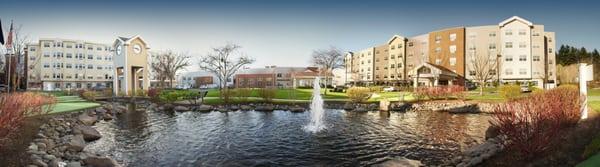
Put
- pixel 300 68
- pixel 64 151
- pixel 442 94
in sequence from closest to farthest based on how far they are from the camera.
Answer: pixel 64 151, pixel 442 94, pixel 300 68

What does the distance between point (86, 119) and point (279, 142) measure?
38.9 ft

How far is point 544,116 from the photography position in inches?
271

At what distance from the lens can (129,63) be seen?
35031 mm

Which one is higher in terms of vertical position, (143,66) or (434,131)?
(143,66)

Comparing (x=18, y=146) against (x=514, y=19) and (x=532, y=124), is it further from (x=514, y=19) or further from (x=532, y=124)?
(x=514, y=19)

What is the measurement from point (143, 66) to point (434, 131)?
112 feet

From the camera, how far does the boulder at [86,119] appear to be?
53.5ft

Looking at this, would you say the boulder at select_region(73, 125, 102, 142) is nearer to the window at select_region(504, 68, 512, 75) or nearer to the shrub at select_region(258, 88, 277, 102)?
the shrub at select_region(258, 88, 277, 102)

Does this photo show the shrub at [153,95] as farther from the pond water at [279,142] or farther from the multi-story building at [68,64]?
the multi-story building at [68,64]

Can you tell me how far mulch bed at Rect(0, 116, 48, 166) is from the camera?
23.8 feet

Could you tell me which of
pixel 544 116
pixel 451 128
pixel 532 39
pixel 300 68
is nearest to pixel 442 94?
pixel 451 128

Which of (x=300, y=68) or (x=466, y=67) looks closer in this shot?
(x=466, y=67)

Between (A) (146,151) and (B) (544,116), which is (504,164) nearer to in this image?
(B) (544,116)

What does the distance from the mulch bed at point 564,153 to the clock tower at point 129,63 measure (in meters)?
36.3
